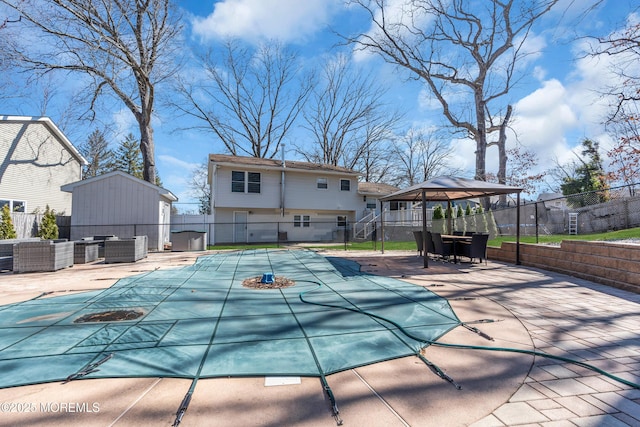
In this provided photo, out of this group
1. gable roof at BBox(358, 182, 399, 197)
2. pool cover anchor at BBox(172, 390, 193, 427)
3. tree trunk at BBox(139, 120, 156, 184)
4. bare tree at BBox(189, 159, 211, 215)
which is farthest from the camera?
bare tree at BBox(189, 159, 211, 215)

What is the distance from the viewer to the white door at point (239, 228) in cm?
1803

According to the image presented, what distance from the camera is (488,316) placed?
3.76m

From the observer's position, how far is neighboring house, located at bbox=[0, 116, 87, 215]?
13.0 meters

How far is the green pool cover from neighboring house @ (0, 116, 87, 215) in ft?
42.2

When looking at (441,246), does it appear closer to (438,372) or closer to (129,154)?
(438,372)

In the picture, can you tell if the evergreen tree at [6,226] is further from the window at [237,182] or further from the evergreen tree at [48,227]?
the window at [237,182]

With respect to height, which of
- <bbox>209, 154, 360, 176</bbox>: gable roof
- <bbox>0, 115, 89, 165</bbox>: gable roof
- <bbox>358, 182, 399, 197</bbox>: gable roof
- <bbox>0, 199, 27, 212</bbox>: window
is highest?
<bbox>0, 115, 89, 165</bbox>: gable roof

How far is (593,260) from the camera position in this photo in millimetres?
5859

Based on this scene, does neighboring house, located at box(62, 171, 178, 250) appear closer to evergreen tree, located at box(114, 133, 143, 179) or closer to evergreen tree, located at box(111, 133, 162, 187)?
evergreen tree, located at box(111, 133, 162, 187)

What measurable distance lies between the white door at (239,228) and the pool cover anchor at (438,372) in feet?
53.6

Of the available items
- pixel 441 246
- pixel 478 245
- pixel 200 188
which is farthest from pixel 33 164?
pixel 200 188

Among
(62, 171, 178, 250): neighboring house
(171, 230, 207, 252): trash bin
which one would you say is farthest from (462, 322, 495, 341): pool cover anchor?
(62, 171, 178, 250): neighboring house

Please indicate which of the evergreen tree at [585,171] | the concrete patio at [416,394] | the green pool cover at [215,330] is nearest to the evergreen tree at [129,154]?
the green pool cover at [215,330]

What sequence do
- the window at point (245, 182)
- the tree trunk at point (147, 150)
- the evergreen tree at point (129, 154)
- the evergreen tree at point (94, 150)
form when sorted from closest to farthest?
the tree trunk at point (147, 150) → the window at point (245, 182) → the evergreen tree at point (94, 150) → the evergreen tree at point (129, 154)
